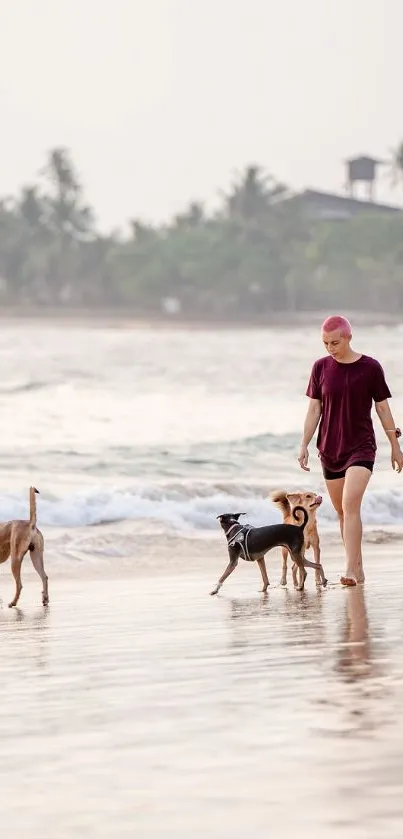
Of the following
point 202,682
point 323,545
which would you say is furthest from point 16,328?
point 202,682

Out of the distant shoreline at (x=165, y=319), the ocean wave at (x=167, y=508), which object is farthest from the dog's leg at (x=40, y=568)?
the distant shoreline at (x=165, y=319)

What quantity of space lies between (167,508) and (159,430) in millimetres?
20739

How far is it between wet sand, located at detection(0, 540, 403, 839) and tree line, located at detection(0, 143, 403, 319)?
109 m

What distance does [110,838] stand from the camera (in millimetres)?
4762

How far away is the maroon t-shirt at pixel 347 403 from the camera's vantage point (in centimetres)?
1095

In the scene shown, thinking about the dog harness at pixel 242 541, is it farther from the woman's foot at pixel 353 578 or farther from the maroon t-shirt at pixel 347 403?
the maroon t-shirt at pixel 347 403

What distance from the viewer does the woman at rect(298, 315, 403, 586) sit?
10930mm

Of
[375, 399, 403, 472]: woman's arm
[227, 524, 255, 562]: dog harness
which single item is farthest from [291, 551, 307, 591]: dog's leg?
[375, 399, 403, 472]: woman's arm

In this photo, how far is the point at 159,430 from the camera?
139 ft

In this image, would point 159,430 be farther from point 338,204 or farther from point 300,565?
point 338,204

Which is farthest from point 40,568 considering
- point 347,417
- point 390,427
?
point 390,427

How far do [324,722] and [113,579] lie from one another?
8.39m

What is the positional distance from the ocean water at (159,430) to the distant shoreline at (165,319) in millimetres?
12781

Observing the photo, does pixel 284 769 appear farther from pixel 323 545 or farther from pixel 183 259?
pixel 183 259
